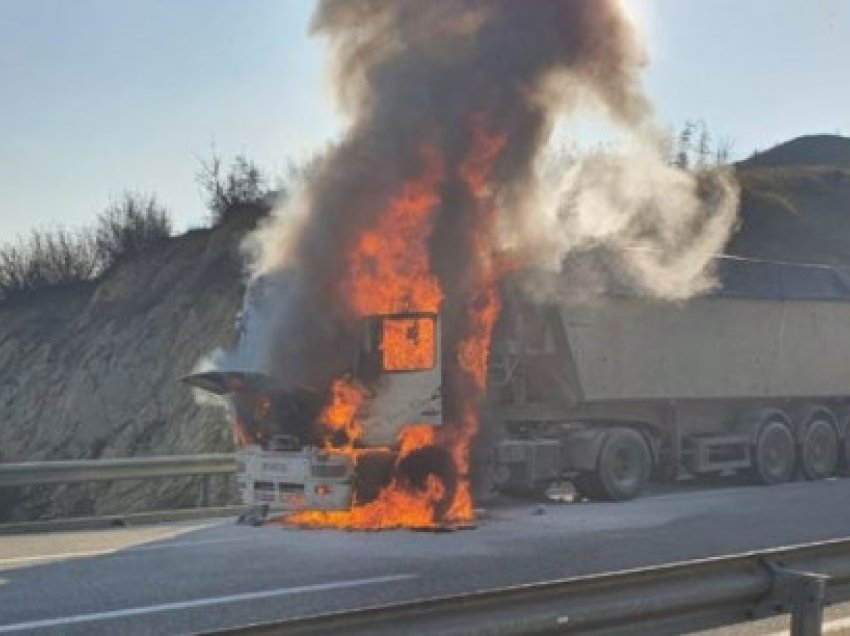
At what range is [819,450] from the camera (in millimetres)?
19250

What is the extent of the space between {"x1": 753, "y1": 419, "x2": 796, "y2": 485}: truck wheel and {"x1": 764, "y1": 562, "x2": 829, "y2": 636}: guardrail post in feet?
44.0

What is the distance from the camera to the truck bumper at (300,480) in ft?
39.1

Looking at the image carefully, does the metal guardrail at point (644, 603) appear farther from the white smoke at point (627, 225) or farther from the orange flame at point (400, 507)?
the white smoke at point (627, 225)

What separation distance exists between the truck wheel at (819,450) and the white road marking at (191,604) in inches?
457

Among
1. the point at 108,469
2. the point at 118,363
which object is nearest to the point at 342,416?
the point at 108,469

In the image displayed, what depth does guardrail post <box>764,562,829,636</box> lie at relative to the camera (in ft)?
16.4

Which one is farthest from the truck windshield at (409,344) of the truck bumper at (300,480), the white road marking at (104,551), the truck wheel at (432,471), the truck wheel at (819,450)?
the truck wheel at (819,450)

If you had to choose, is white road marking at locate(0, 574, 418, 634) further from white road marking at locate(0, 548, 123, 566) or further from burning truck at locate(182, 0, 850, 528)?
burning truck at locate(182, 0, 850, 528)

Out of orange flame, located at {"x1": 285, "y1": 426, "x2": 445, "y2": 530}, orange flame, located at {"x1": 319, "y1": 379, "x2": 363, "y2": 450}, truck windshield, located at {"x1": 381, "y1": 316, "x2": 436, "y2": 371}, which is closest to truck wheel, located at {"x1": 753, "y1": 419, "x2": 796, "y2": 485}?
orange flame, located at {"x1": 285, "y1": 426, "x2": 445, "y2": 530}

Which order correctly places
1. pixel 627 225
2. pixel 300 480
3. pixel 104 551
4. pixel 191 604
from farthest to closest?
pixel 627 225 → pixel 300 480 → pixel 104 551 → pixel 191 604

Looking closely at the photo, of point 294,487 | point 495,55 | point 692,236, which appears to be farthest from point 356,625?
point 692,236

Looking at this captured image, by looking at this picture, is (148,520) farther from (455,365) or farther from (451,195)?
(451,195)

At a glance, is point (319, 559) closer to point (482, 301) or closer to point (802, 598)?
point (482, 301)

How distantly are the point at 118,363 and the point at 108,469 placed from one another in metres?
21.1
